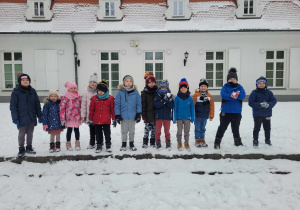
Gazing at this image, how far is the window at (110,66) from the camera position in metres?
11.4

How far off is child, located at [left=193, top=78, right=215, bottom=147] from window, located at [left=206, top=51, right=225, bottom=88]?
7220mm

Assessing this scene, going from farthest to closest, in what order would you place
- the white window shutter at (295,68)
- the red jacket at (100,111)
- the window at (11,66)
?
1. the window at (11,66)
2. the white window shutter at (295,68)
3. the red jacket at (100,111)

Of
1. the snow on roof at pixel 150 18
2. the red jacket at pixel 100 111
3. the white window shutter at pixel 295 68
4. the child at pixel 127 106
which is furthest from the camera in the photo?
the white window shutter at pixel 295 68

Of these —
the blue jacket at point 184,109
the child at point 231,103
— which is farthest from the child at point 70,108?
the child at point 231,103

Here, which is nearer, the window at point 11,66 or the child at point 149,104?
the child at point 149,104

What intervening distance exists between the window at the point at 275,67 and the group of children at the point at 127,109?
794 centimetres

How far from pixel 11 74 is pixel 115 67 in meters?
5.20

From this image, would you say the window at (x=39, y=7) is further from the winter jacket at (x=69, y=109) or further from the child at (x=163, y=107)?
the child at (x=163, y=107)

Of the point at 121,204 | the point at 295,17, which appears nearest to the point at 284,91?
the point at 295,17

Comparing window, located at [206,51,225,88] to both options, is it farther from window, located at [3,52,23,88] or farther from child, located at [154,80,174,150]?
window, located at [3,52,23,88]

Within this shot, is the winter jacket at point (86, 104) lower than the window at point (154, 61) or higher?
lower

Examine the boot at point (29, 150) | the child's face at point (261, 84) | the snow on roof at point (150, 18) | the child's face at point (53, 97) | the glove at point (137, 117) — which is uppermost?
the snow on roof at point (150, 18)

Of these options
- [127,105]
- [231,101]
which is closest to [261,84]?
[231,101]

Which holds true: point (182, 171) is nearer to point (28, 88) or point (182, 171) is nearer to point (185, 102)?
point (185, 102)
